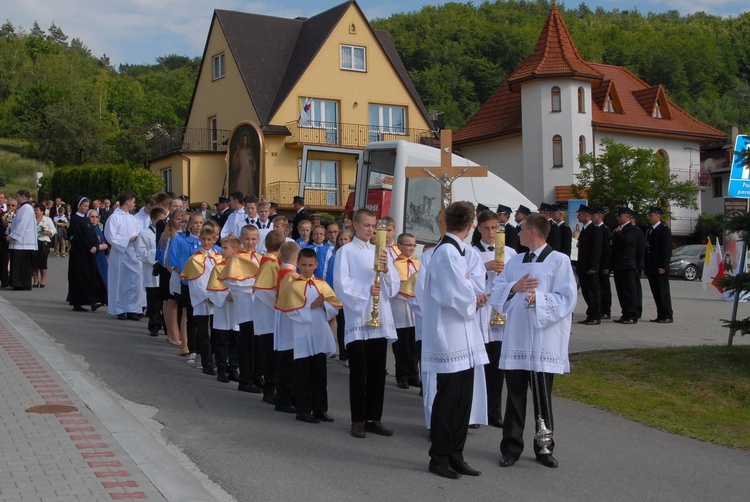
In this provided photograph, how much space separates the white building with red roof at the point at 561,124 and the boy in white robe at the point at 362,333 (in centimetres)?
3890

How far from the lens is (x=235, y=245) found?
10398 millimetres

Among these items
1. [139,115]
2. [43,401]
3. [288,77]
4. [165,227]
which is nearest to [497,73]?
[139,115]

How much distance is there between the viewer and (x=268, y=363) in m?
9.69

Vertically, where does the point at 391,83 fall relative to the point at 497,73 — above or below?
below

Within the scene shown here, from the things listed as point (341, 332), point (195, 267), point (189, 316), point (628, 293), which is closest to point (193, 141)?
point (628, 293)

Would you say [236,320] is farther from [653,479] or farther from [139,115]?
[139,115]

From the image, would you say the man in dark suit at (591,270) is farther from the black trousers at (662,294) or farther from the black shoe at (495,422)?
the black shoe at (495,422)

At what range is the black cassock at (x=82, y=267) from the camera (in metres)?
16.3

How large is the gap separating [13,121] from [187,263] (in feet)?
231

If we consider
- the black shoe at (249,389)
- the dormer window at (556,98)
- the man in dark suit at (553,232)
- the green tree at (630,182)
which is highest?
the dormer window at (556,98)

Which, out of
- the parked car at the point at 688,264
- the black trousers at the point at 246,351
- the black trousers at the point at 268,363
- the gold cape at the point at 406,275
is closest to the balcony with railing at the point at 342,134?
the parked car at the point at 688,264

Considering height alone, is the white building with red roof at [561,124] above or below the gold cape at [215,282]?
above

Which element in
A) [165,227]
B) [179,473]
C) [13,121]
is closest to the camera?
[179,473]

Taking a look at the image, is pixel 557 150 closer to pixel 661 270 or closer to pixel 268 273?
pixel 661 270
